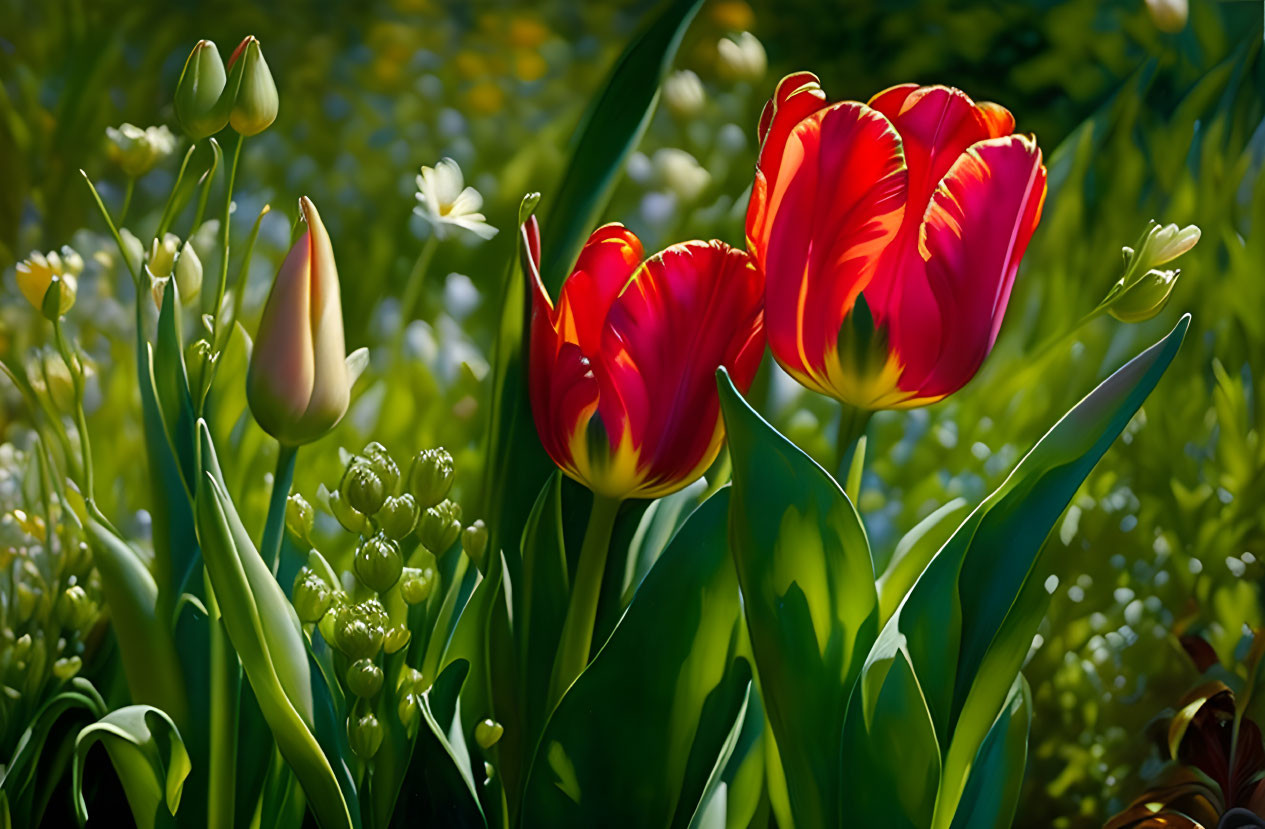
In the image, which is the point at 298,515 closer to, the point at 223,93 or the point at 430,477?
the point at 430,477

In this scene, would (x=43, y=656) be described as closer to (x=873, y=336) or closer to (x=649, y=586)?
(x=649, y=586)

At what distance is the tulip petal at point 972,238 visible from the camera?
0.36 meters

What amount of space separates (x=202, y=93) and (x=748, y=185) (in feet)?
0.74

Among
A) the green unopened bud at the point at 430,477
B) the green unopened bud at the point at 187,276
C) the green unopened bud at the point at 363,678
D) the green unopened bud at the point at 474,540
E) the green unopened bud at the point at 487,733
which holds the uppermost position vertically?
the green unopened bud at the point at 187,276

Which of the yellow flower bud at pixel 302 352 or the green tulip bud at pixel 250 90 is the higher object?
the green tulip bud at pixel 250 90

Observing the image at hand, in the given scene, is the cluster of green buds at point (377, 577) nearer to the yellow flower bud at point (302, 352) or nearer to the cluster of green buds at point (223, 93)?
the yellow flower bud at point (302, 352)

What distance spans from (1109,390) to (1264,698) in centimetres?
22

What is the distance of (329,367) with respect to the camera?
0.38 meters

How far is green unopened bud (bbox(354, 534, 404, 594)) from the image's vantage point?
0.36 metres

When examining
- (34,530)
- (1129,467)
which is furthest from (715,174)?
(34,530)

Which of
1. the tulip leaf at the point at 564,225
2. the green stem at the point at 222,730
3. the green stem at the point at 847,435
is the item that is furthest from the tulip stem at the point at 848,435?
the green stem at the point at 222,730

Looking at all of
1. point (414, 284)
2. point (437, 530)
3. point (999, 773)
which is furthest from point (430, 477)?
point (999, 773)

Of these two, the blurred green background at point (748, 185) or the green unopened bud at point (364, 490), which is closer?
the green unopened bud at point (364, 490)

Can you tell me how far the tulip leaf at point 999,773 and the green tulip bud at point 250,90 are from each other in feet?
1.22
